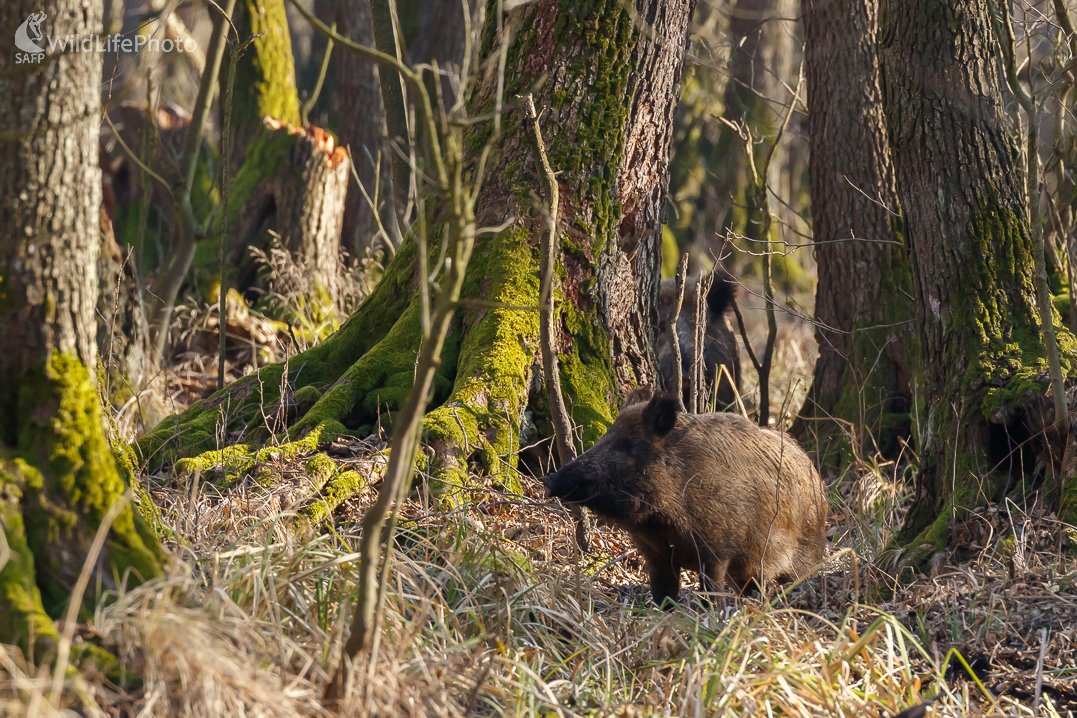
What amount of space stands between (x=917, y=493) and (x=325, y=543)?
3265 millimetres

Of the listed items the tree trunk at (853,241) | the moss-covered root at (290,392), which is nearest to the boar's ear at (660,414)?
the moss-covered root at (290,392)

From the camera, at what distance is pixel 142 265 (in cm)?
1088

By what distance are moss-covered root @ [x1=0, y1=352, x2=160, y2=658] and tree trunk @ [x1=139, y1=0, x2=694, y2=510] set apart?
2.54m

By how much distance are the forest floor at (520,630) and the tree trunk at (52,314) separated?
28 cm

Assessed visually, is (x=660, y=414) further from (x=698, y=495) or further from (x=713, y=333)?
(x=713, y=333)

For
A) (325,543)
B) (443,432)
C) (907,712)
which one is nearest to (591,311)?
(443,432)

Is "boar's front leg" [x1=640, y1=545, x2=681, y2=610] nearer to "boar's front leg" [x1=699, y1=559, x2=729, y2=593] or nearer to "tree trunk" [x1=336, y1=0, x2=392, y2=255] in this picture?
"boar's front leg" [x1=699, y1=559, x2=729, y2=593]

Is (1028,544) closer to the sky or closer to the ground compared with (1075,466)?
closer to the ground

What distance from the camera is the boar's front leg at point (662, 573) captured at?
16.1 ft

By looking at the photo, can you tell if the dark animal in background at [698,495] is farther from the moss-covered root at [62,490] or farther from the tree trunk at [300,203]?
the tree trunk at [300,203]

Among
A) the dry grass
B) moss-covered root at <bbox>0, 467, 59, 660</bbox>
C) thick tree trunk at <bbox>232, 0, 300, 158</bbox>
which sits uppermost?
thick tree trunk at <bbox>232, 0, 300, 158</bbox>

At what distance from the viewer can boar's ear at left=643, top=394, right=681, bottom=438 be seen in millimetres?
5023

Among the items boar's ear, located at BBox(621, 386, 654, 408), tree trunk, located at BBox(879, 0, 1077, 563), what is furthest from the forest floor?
boar's ear, located at BBox(621, 386, 654, 408)

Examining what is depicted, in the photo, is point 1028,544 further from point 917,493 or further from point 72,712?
point 72,712
